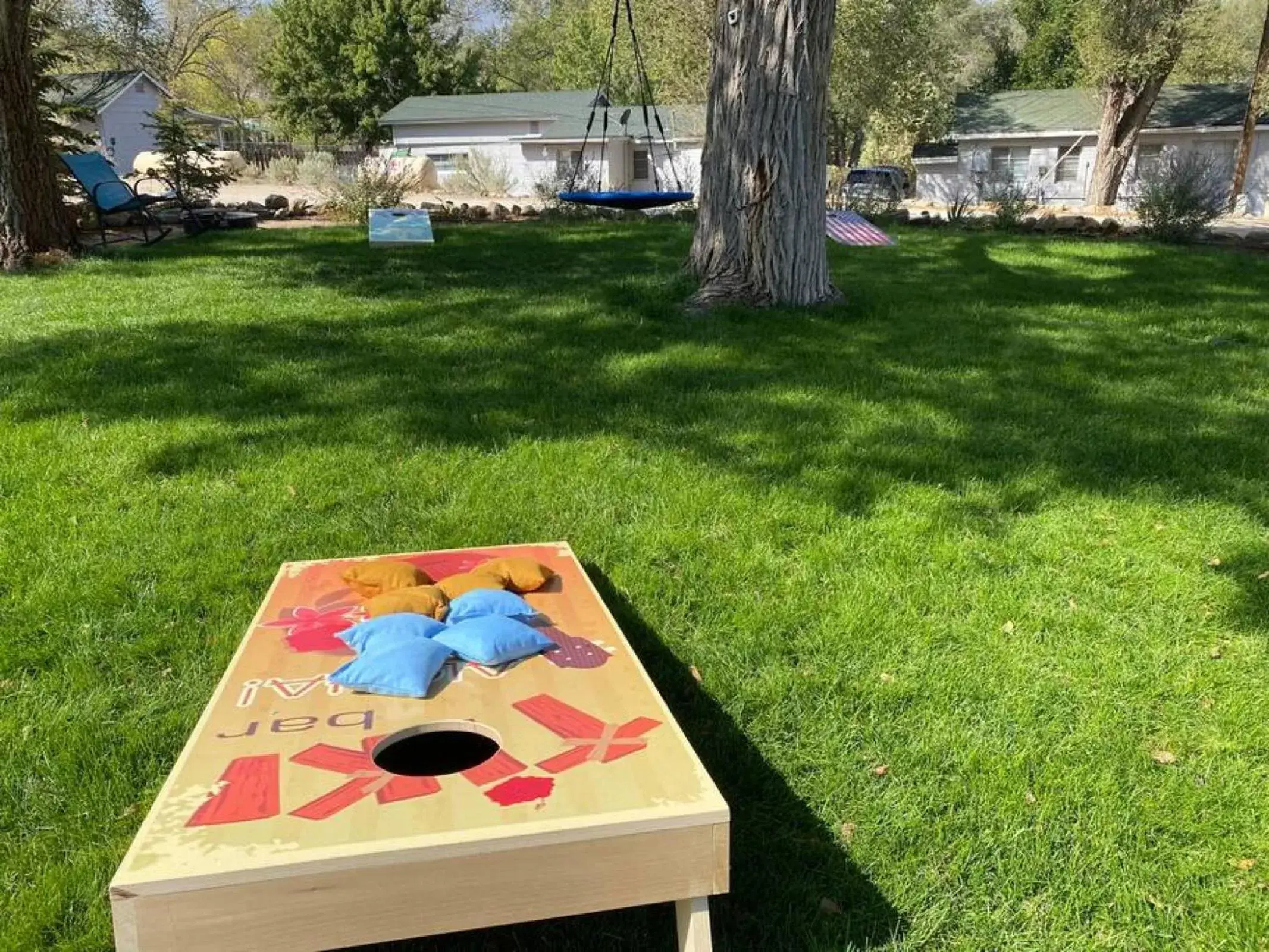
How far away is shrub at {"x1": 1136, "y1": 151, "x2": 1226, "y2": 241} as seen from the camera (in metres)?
12.1

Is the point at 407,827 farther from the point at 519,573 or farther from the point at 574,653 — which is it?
the point at 519,573

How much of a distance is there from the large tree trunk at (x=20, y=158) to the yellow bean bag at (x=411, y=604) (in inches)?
345

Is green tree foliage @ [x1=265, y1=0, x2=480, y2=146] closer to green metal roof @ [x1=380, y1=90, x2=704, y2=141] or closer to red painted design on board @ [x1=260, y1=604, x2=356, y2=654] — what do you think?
green metal roof @ [x1=380, y1=90, x2=704, y2=141]

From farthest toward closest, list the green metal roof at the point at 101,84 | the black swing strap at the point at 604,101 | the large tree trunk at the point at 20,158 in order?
the green metal roof at the point at 101,84, the black swing strap at the point at 604,101, the large tree trunk at the point at 20,158

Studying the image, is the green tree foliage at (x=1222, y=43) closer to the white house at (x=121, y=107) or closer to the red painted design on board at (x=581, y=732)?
the red painted design on board at (x=581, y=732)

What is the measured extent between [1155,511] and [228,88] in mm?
65594

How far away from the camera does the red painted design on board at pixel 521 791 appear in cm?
170

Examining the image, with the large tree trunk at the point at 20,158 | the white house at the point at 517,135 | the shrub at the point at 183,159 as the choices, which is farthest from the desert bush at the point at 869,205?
the white house at the point at 517,135

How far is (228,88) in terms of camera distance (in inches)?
2315

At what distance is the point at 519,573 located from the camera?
2725 millimetres

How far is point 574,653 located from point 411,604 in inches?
18.9

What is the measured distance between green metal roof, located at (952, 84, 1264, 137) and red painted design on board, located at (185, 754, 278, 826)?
1375 inches

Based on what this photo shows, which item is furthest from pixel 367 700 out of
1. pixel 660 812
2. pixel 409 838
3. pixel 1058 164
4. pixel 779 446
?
pixel 1058 164

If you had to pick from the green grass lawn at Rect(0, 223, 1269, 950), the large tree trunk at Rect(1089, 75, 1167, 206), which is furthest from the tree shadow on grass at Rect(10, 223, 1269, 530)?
the large tree trunk at Rect(1089, 75, 1167, 206)
